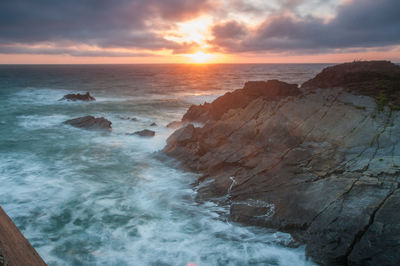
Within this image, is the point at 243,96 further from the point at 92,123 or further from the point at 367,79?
the point at 92,123

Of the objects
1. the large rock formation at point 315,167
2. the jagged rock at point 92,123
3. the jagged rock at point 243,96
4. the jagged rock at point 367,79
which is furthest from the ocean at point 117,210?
the jagged rock at point 367,79

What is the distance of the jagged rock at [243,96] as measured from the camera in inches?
787

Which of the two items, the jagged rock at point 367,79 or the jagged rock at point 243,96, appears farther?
the jagged rock at point 243,96

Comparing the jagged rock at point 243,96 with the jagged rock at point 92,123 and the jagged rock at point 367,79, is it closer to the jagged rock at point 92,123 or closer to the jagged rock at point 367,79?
the jagged rock at point 367,79

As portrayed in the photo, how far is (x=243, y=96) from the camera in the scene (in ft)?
78.5

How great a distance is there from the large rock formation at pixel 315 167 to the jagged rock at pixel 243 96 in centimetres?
110

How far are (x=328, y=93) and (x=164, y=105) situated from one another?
34.5m

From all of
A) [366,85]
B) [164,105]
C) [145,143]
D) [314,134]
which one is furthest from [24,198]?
[164,105]

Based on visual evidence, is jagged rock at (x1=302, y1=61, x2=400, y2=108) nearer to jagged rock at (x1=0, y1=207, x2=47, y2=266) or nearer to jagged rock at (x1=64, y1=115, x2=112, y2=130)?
jagged rock at (x1=0, y1=207, x2=47, y2=266)

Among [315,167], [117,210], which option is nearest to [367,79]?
[315,167]

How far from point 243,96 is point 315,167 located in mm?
12965

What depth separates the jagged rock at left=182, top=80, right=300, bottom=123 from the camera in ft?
65.6

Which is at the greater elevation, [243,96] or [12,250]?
[243,96]

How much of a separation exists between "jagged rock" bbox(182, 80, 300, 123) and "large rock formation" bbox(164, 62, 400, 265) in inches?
43.2
